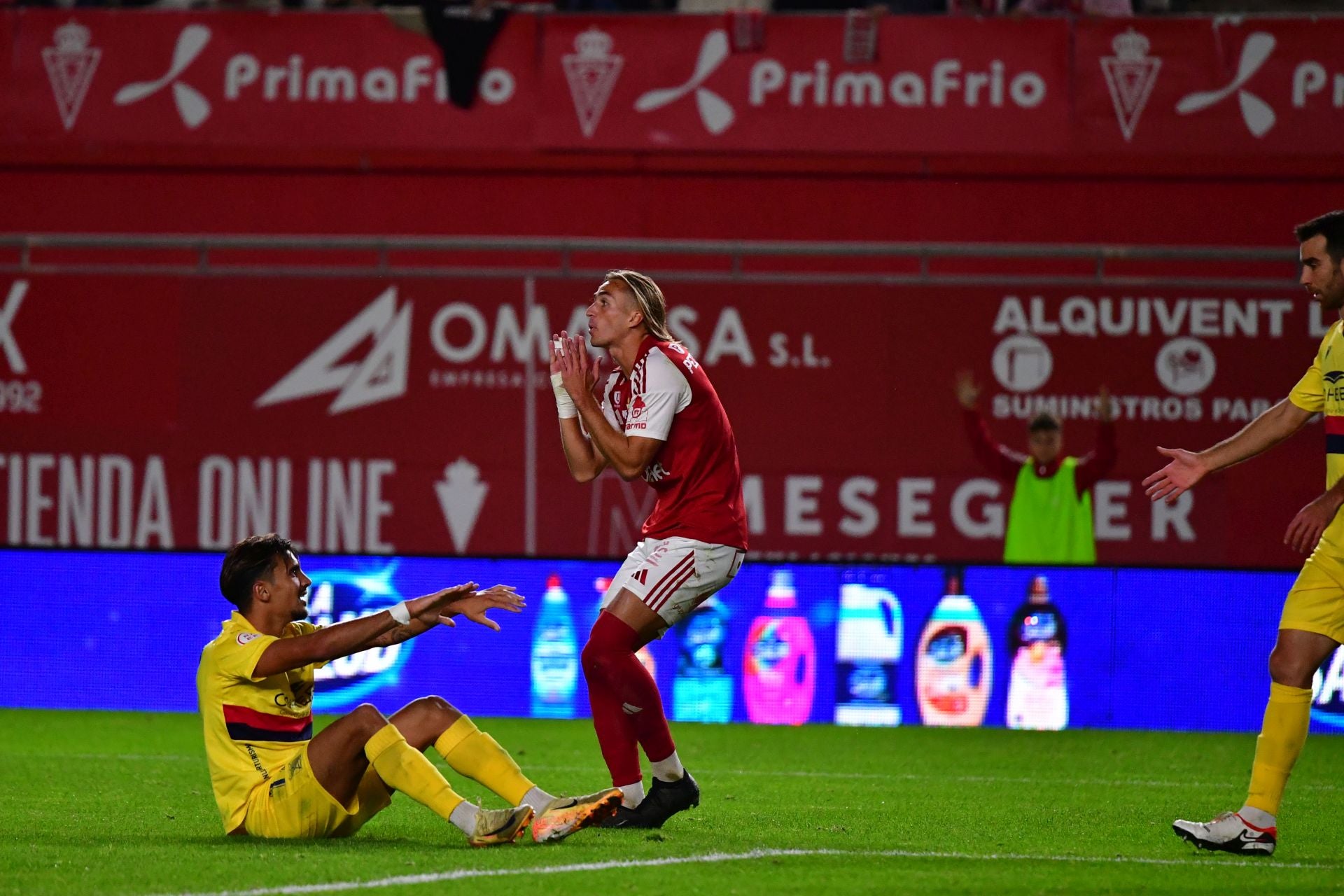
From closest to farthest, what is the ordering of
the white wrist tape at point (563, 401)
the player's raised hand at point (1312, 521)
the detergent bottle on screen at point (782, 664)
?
the player's raised hand at point (1312, 521), the white wrist tape at point (563, 401), the detergent bottle on screen at point (782, 664)

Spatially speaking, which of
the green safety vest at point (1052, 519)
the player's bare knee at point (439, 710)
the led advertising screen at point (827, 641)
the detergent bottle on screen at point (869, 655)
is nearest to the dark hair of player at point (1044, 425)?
the green safety vest at point (1052, 519)

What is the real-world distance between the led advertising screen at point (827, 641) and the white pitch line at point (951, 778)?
5.75 ft

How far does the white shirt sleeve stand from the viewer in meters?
5.77

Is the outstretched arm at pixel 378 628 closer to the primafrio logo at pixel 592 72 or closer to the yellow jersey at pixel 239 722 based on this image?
the yellow jersey at pixel 239 722

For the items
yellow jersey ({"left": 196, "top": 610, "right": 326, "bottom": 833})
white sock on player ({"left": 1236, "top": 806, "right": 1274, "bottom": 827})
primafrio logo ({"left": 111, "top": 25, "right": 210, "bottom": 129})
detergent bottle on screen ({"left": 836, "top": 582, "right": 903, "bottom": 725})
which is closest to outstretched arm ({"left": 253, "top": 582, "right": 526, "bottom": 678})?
yellow jersey ({"left": 196, "top": 610, "right": 326, "bottom": 833})

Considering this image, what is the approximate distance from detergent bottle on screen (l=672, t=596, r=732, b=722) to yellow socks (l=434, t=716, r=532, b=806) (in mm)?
4509

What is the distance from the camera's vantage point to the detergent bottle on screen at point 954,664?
9516 millimetres

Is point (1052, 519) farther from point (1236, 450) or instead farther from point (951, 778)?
point (1236, 450)

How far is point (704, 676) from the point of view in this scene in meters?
9.70

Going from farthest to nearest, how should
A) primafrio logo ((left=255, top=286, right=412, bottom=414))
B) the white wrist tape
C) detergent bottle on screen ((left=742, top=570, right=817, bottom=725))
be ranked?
primafrio logo ((left=255, top=286, right=412, bottom=414)), detergent bottle on screen ((left=742, top=570, right=817, bottom=725)), the white wrist tape

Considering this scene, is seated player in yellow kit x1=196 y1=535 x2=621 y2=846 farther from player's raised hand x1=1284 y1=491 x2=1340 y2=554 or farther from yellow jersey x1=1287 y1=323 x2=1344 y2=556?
yellow jersey x1=1287 y1=323 x2=1344 y2=556

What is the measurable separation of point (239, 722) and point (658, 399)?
1665 millimetres

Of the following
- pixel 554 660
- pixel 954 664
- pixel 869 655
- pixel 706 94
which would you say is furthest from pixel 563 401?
pixel 706 94

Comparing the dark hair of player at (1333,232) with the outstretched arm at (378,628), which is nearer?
the outstretched arm at (378,628)
